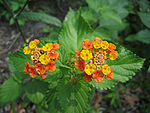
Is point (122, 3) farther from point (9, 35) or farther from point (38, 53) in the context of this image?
point (9, 35)

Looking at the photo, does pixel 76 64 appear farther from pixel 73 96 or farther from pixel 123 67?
pixel 123 67

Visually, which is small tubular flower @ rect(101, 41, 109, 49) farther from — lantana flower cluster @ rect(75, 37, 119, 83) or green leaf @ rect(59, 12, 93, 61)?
green leaf @ rect(59, 12, 93, 61)

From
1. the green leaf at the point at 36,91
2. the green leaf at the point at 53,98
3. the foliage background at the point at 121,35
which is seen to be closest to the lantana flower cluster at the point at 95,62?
the green leaf at the point at 53,98

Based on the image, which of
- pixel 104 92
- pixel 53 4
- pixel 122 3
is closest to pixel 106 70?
pixel 104 92

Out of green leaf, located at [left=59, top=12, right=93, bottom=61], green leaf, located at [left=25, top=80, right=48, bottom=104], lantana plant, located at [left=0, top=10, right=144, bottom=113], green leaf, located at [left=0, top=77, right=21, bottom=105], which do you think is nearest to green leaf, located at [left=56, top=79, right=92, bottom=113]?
lantana plant, located at [left=0, top=10, right=144, bottom=113]

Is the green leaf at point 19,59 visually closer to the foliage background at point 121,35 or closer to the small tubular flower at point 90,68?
the small tubular flower at point 90,68

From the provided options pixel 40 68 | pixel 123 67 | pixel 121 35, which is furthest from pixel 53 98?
pixel 121 35
